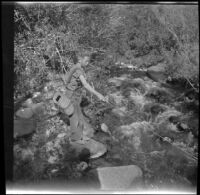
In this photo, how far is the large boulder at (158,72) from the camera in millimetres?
2797

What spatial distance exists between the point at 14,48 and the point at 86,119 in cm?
82

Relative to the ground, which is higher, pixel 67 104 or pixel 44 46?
pixel 44 46

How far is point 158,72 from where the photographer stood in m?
2.80

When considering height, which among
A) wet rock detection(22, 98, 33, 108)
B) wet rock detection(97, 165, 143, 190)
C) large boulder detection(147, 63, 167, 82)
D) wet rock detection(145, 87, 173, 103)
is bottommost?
wet rock detection(97, 165, 143, 190)

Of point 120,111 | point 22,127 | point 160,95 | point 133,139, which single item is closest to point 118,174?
point 133,139

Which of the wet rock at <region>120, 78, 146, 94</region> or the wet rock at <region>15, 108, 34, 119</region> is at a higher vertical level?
the wet rock at <region>120, 78, 146, 94</region>

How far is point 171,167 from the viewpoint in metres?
2.81

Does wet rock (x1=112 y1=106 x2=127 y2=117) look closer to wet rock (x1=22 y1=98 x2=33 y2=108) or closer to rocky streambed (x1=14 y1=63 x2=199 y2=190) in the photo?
rocky streambed (x1=14 y1=63 x2=199 y2=190)

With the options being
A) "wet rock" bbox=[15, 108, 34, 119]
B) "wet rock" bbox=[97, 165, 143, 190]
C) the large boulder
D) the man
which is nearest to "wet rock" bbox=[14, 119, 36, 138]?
"wet rock" bbox=[15, 108, 34, 119]

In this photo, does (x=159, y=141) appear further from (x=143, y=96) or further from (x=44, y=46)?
(x=44, y=46)

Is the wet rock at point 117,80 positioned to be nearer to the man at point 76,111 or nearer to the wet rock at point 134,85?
the wet rock at point 134,85

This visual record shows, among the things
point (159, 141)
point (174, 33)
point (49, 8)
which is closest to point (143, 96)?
point (159, 141)

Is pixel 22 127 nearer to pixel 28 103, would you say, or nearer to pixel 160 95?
pixel 28 103

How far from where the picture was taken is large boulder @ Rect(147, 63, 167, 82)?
2797 millimetres
